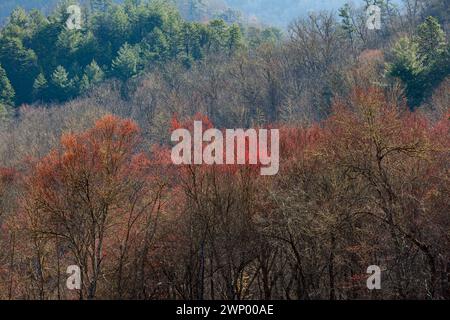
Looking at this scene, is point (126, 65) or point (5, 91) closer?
point (5, 91)

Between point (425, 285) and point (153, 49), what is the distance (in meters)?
58.7

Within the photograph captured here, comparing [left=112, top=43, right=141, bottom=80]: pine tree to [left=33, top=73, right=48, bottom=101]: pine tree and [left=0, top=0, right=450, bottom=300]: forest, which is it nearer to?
[left=33, top=73, right=48, bottom=101]: pine tree

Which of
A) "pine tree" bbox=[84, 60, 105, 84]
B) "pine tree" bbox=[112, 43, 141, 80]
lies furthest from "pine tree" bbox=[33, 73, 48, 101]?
"pine tree" bbox=[112, 43, 141, 80]

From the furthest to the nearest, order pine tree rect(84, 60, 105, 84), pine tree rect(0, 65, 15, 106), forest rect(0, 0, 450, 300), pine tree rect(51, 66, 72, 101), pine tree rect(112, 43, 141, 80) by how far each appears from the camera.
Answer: pine tree rect(84, 60, 105, 84) → pine tree rect(112, 43, 141, 80) → pine tree rect(51, 66, 72, 101) → pine tree rect(0, 65, 15, 106) → forest rect(0, 0, 450, 300)

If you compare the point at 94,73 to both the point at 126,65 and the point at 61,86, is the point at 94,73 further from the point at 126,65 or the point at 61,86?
the point at 126,65

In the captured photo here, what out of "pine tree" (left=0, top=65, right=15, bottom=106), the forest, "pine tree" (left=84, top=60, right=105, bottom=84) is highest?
"pine tree" (left=84, top=60, right=105, bottom=84)

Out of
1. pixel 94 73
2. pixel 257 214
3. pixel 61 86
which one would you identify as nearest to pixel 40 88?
pixel 61 86

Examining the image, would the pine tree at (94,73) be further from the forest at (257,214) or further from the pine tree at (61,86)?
the forest at (257,214)

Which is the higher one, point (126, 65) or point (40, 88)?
point (126, 65)

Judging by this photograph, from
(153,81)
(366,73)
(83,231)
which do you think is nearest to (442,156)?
(83,231)

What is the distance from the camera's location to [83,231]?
22672mm

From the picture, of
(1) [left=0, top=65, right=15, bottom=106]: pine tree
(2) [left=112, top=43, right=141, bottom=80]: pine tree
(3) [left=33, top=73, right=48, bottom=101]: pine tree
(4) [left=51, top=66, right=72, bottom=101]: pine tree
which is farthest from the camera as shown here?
(3) [left=33, top=73, right=48, bottom=101]: pine tree
